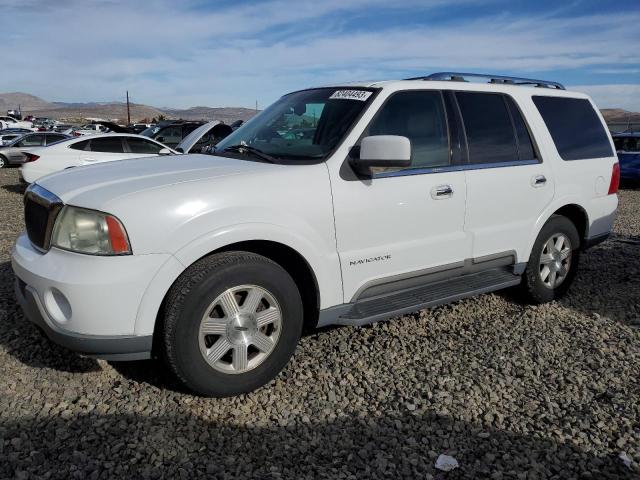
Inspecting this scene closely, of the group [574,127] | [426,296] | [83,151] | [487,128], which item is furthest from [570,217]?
[83,151]

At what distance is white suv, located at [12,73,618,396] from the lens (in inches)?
109

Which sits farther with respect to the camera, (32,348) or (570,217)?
(570,217)

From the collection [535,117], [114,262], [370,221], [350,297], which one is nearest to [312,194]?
[370,221]

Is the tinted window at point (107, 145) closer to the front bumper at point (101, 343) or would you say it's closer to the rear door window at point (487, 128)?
the rear door window at point (487, 128)

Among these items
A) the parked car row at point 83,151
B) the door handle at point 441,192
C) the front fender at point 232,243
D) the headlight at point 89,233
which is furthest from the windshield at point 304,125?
the parked car row at point 83,151

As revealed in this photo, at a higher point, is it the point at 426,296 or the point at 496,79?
the point at 496,79

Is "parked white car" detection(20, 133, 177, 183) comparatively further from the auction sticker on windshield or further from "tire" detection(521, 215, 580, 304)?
"tire" detection(521, 215, 580, 304)

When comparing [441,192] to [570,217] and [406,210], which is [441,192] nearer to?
[406,210]

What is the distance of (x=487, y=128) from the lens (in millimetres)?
4180

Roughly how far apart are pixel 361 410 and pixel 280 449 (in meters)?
0.57

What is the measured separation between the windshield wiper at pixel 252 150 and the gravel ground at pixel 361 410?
53.3 inches

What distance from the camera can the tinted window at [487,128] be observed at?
4.05 meters

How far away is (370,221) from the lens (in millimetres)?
3434

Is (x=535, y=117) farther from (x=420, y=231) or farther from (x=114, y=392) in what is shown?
(x=114, y=392)
